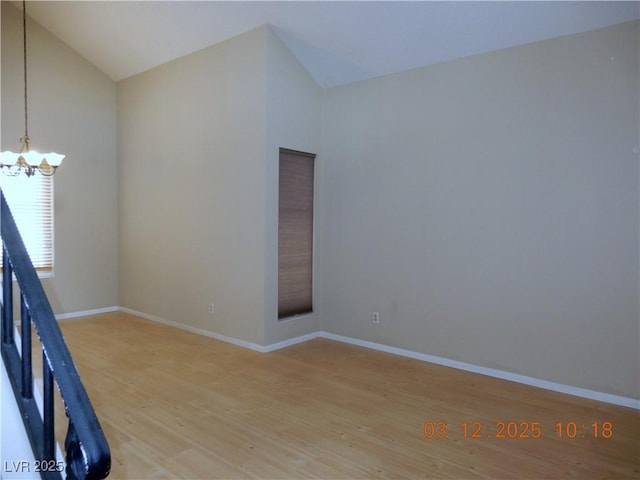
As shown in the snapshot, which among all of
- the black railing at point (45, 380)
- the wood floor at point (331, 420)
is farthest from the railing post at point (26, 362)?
the wood floor at point (331, 420)

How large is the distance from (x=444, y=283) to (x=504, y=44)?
2.20 metres

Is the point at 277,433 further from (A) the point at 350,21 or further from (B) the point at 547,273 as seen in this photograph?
(A) the point at 350,21

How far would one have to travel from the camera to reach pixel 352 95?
494cm

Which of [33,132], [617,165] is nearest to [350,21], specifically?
[617,165]

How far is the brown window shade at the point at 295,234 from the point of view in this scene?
4941 mm

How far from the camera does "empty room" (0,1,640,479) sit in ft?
9.82

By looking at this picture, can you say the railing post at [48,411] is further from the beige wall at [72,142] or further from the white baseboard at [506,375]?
the beige wall at [72,142]

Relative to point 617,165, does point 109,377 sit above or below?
below

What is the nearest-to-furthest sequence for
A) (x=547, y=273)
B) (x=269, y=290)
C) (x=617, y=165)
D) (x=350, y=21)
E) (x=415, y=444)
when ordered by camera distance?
(x=415, y=444)
(x=617, y=165)
(x=547, y=273)
(x=350, y=21)
(x=269, y=290)

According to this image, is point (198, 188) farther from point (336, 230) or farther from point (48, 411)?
point (48, 411)

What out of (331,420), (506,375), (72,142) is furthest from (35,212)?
(506,375)
